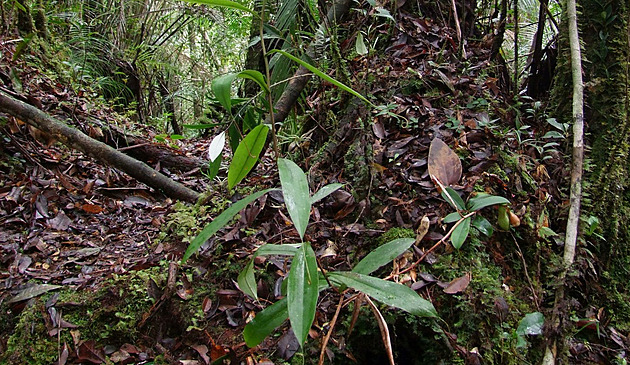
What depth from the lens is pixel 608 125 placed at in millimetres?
1662

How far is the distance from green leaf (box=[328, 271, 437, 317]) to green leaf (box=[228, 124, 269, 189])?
14.0 inches

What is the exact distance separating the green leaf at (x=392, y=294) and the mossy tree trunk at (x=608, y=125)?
0.99 m

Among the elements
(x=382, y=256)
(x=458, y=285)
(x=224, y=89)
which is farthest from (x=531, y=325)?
(x=224, y=89)

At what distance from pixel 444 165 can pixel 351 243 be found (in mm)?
441

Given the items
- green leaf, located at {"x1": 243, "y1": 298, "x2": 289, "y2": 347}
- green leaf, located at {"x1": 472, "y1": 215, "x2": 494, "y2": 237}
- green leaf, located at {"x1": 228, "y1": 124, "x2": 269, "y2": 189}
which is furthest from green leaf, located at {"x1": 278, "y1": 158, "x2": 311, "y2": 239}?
green leaf, located at {"x1": 472, "y1": 215, "x2": 494, "y2": 237}

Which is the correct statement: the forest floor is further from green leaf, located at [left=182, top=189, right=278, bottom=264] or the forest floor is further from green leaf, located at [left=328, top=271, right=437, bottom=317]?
green leaf, located at [left=182, top=189, right=278, bottom=264]

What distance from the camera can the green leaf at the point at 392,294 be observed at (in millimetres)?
863

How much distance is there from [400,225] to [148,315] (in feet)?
3.10

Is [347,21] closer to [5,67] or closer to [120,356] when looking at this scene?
[120,356]

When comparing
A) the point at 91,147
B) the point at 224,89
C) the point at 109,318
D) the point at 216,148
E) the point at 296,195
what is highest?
the point at 224,89

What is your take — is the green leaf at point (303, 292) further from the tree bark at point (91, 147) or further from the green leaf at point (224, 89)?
the tree bark at point (91, 147)

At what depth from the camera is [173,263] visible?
1.47 meters

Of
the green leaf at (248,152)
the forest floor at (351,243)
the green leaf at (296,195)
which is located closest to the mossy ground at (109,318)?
the forest floor at (351,243)

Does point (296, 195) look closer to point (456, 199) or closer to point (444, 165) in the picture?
point (456, 199)
